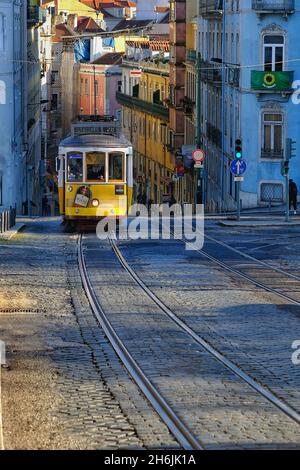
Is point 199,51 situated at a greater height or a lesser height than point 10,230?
greater

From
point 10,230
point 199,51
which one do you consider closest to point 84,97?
point 199,51

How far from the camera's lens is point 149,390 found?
1523cm

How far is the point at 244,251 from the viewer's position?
114 feet

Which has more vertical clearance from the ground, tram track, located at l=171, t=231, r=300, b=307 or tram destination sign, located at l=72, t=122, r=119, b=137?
tram destination sign, located at l=72, t=122, r=119, b=137

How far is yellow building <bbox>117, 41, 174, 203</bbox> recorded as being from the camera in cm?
8400

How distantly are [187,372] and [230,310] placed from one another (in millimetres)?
6267

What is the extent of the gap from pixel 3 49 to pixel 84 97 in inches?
2167

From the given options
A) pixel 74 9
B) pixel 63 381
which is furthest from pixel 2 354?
pixel 74 9

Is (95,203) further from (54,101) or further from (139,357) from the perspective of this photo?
(54,101)

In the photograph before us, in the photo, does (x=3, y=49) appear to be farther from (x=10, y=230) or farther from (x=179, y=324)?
(x=179, y=324)

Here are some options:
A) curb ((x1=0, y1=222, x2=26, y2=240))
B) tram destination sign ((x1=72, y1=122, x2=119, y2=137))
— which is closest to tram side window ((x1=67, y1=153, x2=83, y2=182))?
tram destination sign ((x1=72, y1=122, x2=119, y2=137))

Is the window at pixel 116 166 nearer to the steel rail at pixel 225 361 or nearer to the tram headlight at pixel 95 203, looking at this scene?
the tram headlight at pixel 95 203

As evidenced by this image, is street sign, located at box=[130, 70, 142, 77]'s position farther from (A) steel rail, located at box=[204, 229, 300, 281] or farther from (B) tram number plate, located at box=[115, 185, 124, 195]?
(B) tram number plate, located at box=[115, 185, 124, 195]

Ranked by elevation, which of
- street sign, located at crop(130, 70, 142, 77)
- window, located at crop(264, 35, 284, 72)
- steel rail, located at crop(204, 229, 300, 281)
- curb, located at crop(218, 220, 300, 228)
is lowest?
curb, located at crop(218, 220, 300, 228)
